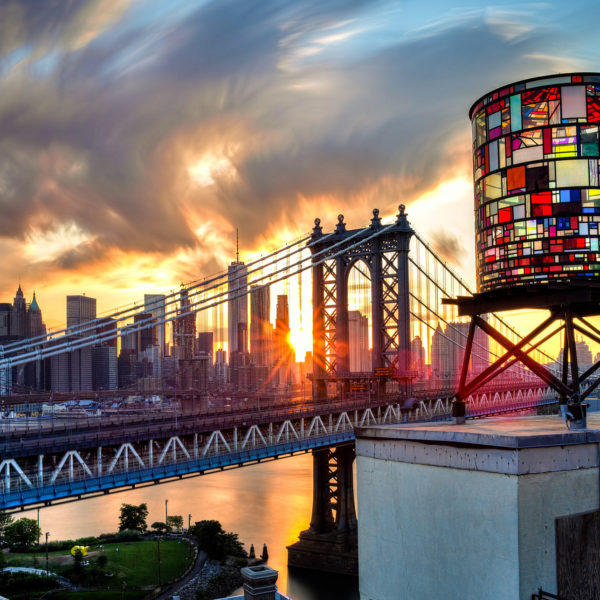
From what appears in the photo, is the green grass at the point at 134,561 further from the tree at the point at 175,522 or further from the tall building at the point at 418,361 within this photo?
the tall building at the point at 418,361

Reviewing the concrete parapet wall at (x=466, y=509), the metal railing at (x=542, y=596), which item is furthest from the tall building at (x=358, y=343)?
the metal railing at (x=542, y=596)

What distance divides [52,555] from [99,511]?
25711 mm

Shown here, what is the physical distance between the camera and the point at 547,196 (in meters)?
11.1

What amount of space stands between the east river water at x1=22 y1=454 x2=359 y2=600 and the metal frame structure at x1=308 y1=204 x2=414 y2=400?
13.4 meters

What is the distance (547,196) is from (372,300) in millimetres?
43181

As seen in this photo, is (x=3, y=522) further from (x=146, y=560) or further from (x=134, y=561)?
(x=146, y=560)

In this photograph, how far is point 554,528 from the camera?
9000 millimetres

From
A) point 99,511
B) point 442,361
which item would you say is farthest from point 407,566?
point 442,361

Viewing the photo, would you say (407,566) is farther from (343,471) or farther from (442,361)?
(442,361)

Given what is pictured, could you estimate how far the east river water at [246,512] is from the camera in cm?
4316

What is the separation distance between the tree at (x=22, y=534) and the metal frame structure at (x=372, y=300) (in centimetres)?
2424

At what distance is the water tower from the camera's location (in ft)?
36.4

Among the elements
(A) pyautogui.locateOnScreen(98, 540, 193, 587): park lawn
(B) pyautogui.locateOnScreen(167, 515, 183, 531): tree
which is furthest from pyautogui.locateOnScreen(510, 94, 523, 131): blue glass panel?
(B) pyautogui.locateOnScreen(167, 515, 183, 531): tree

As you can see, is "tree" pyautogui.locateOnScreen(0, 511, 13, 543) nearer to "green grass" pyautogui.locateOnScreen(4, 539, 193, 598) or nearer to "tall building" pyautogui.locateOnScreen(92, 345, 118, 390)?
"green grass" pyautogui.locateOnScreen(4, 539, 193, 598)
